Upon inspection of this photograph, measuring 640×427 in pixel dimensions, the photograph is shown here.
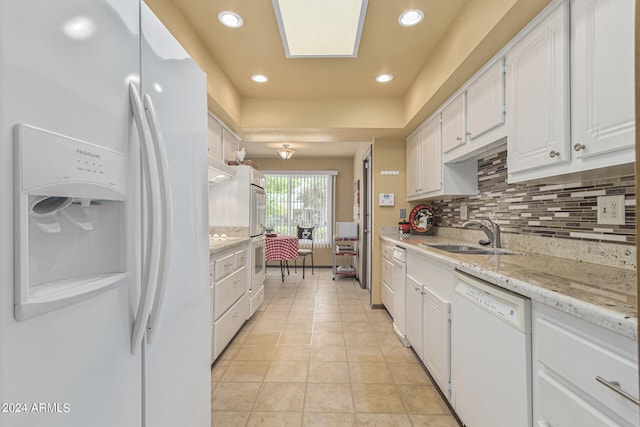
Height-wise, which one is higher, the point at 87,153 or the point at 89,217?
the point at 87,153

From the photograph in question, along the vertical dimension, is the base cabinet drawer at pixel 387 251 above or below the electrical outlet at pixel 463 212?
below

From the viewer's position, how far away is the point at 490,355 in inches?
47.9

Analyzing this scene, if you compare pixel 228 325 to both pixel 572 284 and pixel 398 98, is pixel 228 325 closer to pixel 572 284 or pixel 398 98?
pixel 572 284

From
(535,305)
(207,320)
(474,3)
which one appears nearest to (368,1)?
(474,3)

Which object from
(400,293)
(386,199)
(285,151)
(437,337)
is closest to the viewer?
(437,337)

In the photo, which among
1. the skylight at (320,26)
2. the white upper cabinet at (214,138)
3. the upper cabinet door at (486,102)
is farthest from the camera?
the white upper cabinet at (214,138)

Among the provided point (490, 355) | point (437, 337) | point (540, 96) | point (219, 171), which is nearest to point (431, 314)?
point (437, 337)

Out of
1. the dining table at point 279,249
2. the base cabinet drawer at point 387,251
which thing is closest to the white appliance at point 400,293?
the base cabinet drawer at point 387,251

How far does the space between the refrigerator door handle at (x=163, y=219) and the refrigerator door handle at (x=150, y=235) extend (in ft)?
0.09

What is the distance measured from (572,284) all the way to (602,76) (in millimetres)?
796

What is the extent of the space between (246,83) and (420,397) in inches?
118

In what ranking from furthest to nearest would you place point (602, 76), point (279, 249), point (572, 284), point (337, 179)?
point (337, 179) < point (279, 249) < point (602, 76) < point (572, 284)

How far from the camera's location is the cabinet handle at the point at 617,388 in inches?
25.1

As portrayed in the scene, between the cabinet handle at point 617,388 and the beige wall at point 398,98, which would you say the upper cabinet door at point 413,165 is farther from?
the cabinet handle at point 617,388
